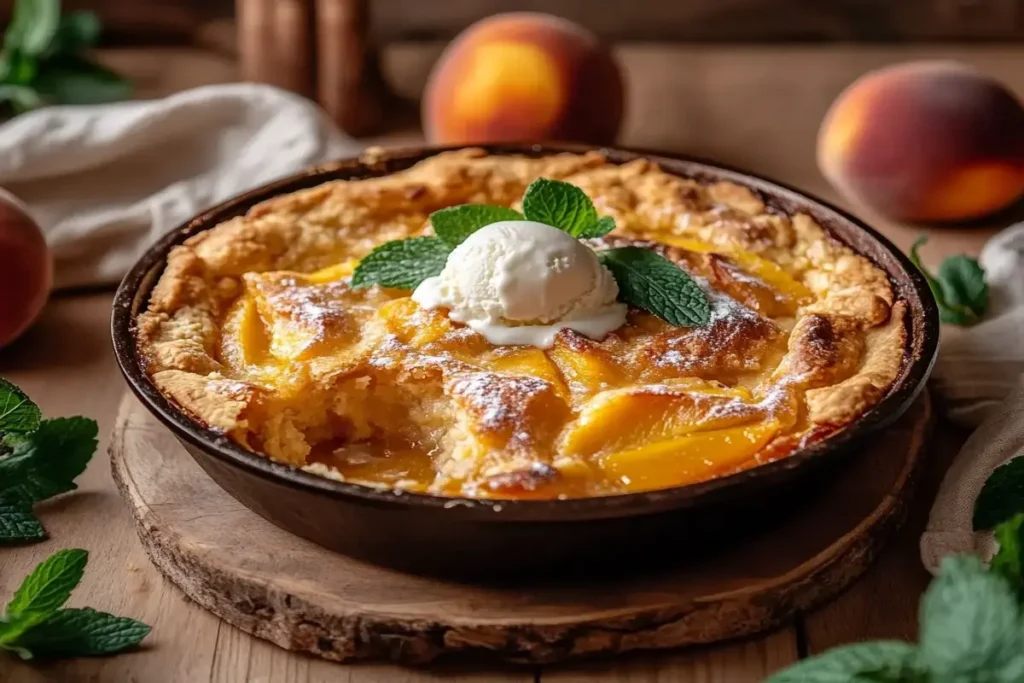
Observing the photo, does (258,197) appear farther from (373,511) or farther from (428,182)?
(373,511)

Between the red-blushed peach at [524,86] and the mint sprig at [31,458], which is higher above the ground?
the red-blushed peach at [524,86]

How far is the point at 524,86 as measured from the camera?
11.2ft

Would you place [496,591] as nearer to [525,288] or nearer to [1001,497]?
[525,288]

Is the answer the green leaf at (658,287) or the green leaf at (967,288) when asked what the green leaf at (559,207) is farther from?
the green leaf at (967,288)

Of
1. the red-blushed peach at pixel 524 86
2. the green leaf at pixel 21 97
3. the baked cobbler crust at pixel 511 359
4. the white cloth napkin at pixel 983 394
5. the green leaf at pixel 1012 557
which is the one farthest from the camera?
the green leaf at pixel 21 97

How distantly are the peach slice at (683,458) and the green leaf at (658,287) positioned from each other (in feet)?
1.03

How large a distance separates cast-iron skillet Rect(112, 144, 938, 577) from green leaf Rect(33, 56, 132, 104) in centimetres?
186

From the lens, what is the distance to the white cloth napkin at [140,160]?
312 cm

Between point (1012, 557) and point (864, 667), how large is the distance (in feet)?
1.00

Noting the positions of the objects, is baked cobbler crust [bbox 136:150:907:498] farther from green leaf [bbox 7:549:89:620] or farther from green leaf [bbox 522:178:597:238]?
green leaf [bbox 7:549:89:620]

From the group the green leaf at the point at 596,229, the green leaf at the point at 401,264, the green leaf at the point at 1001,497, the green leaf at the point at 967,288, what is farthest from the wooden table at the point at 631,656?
the green leaf at the point at 596,229

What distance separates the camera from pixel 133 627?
1.95 m

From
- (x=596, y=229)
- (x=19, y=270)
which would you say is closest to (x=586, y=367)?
(x=596, y=229)

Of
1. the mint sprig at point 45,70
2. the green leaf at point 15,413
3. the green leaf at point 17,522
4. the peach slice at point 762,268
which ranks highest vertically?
the peach slice at point 762,268
